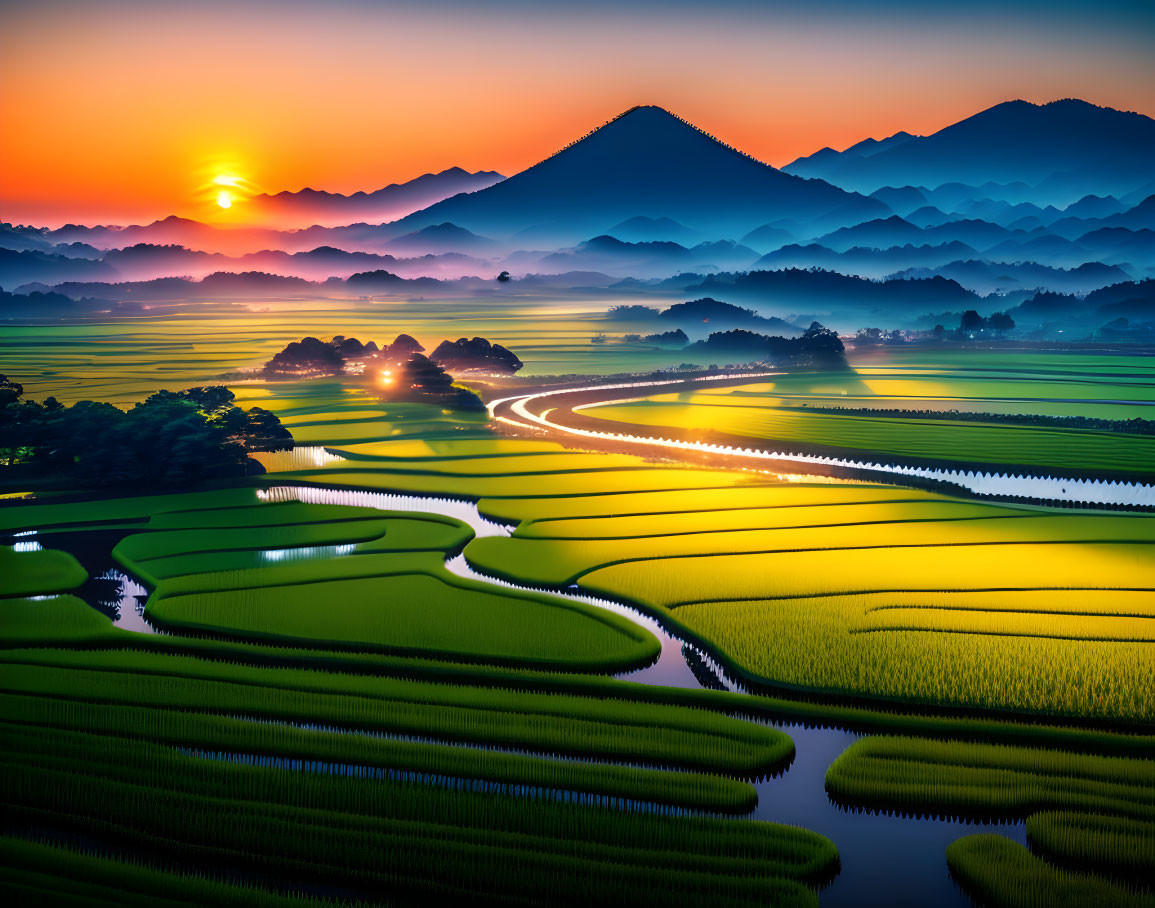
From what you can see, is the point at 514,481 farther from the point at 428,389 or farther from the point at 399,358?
the point at 399,358

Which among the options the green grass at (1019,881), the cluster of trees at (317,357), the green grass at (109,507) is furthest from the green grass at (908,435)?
the green grass at (1019,881)

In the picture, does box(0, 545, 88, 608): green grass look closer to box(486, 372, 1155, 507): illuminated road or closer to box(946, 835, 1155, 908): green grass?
box(946, 835, 1155, 908): green grass

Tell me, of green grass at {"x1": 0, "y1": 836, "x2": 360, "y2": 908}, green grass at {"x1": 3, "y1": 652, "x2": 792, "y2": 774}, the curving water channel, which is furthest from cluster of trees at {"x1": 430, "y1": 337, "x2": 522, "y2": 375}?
green grass at {"x1": 0, "y1": 836, "x2": 360, "y2": 908}

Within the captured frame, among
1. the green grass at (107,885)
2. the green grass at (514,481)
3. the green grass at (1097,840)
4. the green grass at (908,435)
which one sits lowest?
the green grass at (107,885)

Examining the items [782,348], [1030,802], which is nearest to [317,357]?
[782,348]

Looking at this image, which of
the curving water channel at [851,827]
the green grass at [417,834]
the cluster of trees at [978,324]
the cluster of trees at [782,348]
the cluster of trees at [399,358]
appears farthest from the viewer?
the cluster of trees at [978,324]

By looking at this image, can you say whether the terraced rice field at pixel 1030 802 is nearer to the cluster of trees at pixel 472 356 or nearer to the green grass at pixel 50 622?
the green grass at pixel 50 622
